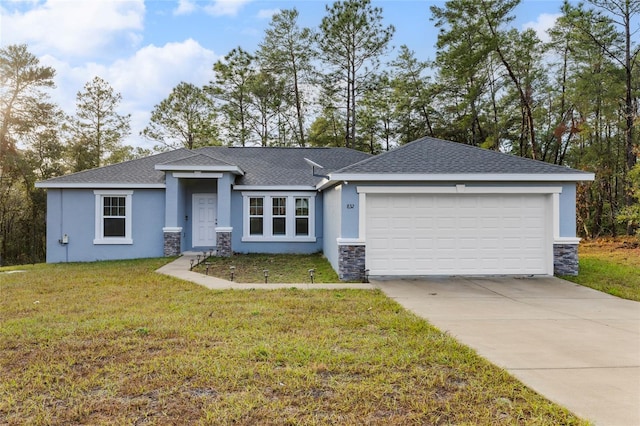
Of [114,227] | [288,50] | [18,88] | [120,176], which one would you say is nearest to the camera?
[114,227]

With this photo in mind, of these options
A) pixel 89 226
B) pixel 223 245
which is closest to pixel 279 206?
pixel 223 245

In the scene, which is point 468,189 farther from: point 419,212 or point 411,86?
point 411,86

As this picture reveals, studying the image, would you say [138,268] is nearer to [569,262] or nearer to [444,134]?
[569,262]

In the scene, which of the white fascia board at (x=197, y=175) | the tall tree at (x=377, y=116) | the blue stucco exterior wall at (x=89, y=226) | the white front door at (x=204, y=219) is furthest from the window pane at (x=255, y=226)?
the tall tree at (x=377, y=116)

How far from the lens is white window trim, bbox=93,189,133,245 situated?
13.2 meters

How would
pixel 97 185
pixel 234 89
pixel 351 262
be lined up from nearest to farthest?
pixel 351 262 → pixel 97 185 → pixel 234 89

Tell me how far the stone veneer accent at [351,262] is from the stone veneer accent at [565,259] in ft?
16.1

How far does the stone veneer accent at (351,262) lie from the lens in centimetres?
Result: 920

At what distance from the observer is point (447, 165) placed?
374 inches

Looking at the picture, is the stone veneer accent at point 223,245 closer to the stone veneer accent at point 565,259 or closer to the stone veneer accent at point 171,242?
the stone veneer accent at point 171,242

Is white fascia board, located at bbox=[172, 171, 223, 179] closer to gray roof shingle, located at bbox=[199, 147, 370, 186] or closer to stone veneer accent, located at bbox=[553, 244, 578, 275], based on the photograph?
gray roof shingle, located at bbox=[199, 147, 370, 186]

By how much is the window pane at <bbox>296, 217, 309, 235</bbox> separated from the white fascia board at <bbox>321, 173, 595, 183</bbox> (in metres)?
5.40

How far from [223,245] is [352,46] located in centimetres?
1783

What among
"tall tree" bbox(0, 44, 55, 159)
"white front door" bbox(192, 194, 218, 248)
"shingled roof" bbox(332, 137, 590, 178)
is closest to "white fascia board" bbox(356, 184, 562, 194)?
"shingled roof" bbox(332, 137, 590, 178)
